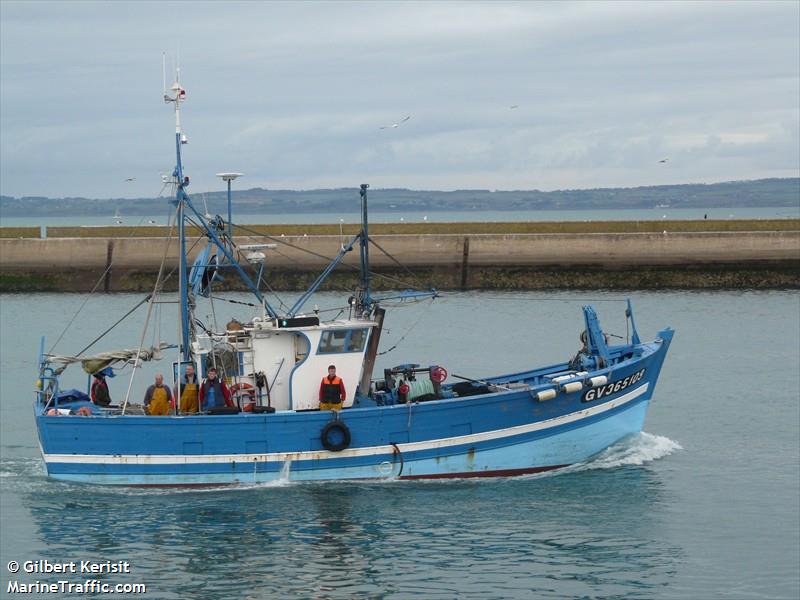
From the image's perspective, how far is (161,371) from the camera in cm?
2780

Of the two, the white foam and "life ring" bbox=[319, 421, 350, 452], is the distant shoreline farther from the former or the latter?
"life ring" bbox=[319, 421, 350, 452]

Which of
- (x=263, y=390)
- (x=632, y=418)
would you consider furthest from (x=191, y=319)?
(x=632, y=418)

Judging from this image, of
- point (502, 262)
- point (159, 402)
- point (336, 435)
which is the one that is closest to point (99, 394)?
point (159, 402)

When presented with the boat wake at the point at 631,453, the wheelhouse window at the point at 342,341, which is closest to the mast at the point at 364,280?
the wheelhouse window at the point at 342,341

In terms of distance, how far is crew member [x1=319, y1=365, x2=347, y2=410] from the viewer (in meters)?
18.2

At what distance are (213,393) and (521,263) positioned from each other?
2949 cm

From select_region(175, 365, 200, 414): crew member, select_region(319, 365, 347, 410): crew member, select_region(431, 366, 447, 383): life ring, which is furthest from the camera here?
select_region(431, 366, 447, 383): life ring

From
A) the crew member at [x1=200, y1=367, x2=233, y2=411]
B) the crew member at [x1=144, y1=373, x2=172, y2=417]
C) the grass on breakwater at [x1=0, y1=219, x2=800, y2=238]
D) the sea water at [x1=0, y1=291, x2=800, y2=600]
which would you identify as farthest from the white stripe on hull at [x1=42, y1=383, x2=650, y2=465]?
the grass on breakwater at [x1=0, y1=219, x2=800, y2=238]

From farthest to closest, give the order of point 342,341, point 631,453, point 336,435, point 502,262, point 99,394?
point 502,262
point 631,453
point 99,394
point 342,341
point 336,435

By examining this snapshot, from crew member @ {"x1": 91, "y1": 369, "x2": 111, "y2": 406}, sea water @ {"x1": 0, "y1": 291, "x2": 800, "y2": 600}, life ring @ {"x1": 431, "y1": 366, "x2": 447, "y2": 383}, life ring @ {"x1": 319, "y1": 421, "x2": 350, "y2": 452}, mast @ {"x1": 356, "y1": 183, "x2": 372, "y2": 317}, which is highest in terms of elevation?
mast @ {"x1": 356, "y1": 183, "x2": 372, "y2": 317}

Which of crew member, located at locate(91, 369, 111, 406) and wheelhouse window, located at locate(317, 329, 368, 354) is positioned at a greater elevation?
wheelhouse window, located at locate(317, 329, 368, 354)

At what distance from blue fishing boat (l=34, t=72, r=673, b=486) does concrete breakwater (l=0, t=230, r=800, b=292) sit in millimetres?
26179

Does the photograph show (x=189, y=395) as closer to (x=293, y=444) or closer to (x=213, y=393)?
(x=213, y=393)

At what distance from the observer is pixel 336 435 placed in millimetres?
18062
